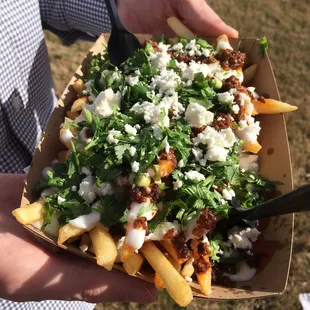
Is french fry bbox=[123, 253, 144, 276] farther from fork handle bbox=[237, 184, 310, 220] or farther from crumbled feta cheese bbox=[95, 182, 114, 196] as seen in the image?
fork handle bbox=[237, 184, 310, 220]

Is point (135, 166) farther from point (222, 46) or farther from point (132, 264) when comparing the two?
point (222, 46)

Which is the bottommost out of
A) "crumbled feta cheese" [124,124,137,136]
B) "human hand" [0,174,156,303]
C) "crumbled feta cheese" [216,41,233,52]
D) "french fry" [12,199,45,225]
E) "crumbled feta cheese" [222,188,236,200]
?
"human hand" [0,174,156,303]

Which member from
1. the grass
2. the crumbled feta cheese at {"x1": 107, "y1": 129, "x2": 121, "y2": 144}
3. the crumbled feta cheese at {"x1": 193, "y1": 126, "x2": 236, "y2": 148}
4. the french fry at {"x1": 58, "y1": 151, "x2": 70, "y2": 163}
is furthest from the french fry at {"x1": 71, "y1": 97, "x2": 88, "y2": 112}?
the grass

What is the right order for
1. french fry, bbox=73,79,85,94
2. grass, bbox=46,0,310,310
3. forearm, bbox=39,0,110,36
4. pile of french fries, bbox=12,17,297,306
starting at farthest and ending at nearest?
1. grass, bbox=46,0,310,310
2. forearm, bbox=39,0,110,36
3. french fry, bbox=73,79,85,94
4. pile of french fries, bbox=12,17,297,306

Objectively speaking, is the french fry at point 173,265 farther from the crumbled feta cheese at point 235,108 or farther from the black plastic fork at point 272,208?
the crumbled feta cheese at point 235,108

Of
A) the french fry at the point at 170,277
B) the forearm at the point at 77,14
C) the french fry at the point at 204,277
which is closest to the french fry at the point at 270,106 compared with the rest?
the french fry at the point at 204,277

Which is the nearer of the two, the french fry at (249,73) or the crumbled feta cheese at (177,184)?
the crumbled feta cheese at (177,184)

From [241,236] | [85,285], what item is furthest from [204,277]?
[85,285]
